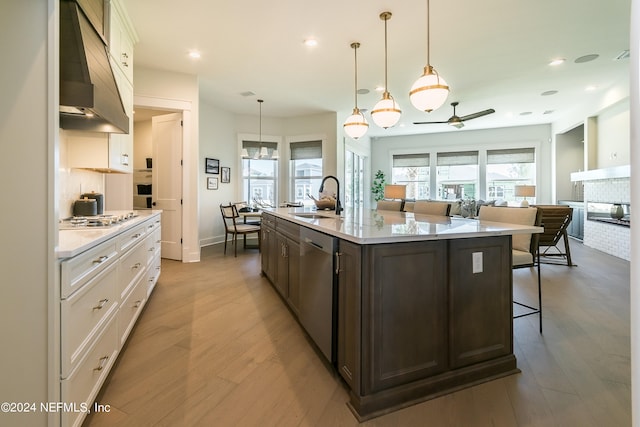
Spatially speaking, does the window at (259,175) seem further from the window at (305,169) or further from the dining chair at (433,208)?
the dining chair at (433,208)

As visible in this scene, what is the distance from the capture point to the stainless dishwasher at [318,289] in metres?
1.78

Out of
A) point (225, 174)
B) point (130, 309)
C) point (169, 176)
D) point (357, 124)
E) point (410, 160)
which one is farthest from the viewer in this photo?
point (410, 160)

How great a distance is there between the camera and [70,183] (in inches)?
103

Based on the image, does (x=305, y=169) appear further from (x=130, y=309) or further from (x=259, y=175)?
(x=130, y=309)

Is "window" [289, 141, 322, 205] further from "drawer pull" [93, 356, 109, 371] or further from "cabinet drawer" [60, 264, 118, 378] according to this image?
"drawer pull" [93, 356, 109, 371]

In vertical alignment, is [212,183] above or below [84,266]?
above

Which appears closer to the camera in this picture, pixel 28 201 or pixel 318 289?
pixel 28 201

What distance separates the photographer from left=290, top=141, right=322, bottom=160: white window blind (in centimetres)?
721

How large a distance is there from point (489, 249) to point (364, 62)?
3695 mm

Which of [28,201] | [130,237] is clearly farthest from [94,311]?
[130,237]

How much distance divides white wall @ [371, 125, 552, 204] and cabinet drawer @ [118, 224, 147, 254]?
28.5 ft

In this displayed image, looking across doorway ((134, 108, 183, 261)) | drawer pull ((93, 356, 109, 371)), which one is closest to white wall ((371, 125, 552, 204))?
doorway ((134, 108, 183, 261))

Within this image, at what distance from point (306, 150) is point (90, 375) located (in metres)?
6.38

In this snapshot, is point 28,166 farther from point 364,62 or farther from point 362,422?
point 364,62
